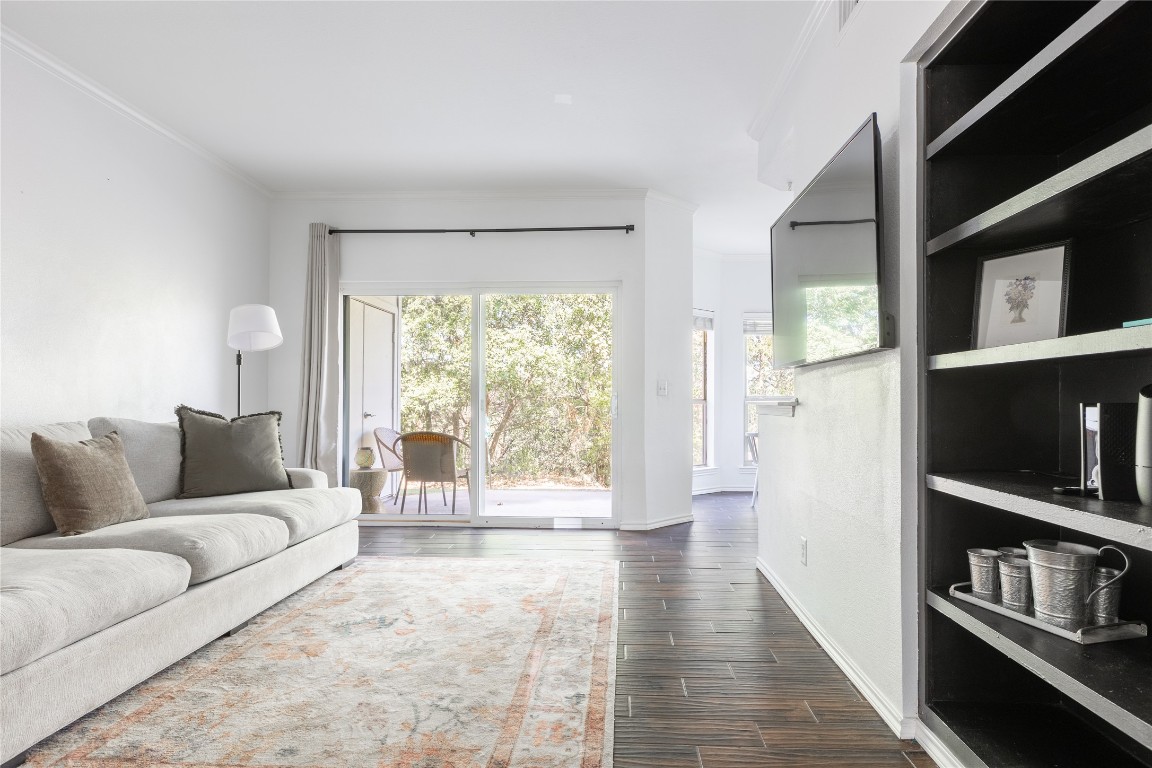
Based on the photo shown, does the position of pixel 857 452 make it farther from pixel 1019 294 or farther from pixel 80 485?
pixel 80 485

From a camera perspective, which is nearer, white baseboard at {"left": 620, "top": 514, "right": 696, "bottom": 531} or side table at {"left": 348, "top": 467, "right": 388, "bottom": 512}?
white baseboard at {"left": 620, "top": 514, "right": 696, "bottom": 531}

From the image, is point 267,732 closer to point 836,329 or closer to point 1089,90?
point 836,329

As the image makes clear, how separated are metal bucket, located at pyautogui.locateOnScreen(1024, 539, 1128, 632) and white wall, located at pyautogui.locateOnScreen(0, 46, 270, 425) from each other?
3.96 metres

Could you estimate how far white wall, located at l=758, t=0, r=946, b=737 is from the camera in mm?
2135

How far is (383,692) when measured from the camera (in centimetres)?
240

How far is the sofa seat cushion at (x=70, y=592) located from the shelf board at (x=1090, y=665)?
2466 mm

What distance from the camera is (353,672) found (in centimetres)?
258

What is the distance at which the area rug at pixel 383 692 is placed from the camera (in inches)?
78.2

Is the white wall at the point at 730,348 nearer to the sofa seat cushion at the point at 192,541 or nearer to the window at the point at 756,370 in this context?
the window at the point at 756,370

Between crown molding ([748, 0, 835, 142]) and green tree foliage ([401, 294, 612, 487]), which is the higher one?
crown molding ([748, 0, 835, 142])

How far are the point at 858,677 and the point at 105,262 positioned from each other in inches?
163

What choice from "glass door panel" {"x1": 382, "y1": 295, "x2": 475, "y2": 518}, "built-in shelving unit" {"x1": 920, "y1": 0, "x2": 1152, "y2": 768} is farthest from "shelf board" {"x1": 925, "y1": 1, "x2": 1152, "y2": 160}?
"glass door panel" {"x1": 382, "y1": 295, "x2": 475, "y2": 518}

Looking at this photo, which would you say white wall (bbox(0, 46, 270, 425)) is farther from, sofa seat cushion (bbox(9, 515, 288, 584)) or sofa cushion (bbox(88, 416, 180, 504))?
sofa seat cushion (bbox(9, 515, 288, 584))

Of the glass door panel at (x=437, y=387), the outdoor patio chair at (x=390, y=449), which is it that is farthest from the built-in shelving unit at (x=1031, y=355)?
the outdoor patio chair at (x=390, y=449)
